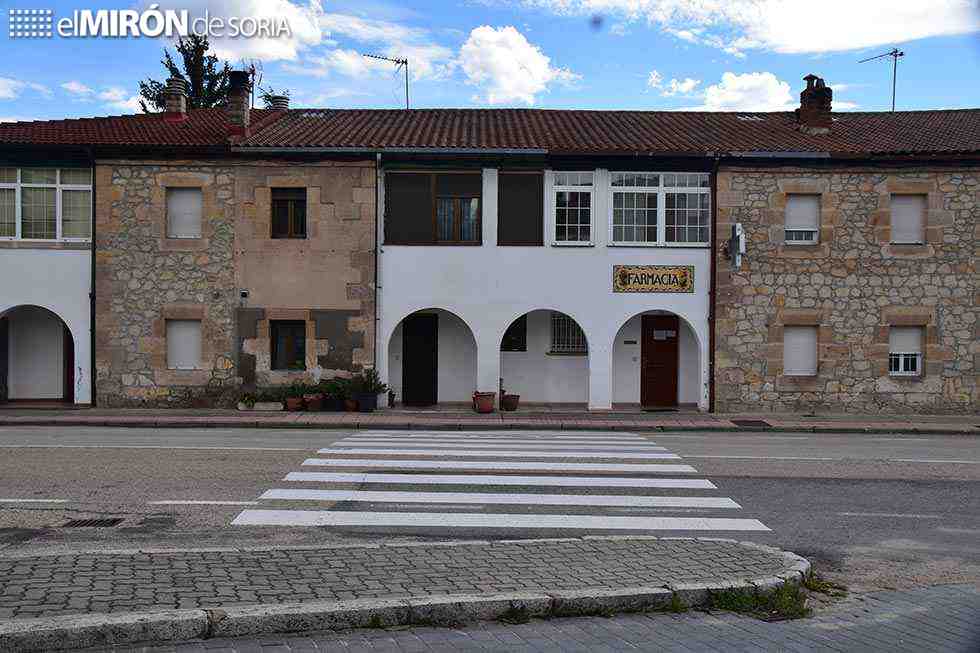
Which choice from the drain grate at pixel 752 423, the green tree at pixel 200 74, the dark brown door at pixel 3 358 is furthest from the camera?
the green tree at pixel 200 74

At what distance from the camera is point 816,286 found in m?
21.2

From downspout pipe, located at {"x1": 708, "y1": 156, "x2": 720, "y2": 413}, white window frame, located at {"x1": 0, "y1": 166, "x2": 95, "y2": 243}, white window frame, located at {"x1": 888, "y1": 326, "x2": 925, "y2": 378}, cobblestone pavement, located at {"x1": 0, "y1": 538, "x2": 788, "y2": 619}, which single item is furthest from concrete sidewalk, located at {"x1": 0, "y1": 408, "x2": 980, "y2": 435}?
cobblestone pavement, located at {"x1": 0, "y1": 538, "x2": 788, "y2": 619}

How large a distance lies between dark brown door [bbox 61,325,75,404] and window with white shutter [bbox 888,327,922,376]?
20.5 m

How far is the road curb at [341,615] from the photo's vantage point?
211 inches

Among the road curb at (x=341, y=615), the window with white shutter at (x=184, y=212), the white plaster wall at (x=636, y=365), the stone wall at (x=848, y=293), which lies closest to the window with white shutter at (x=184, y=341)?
the window with white shutter at (x=184, y=212)

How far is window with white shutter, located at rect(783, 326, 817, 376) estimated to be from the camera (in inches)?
840

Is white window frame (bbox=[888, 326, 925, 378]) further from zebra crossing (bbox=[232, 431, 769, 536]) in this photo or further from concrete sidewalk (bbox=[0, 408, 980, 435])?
zebra crossing (bbox=[232, 431, 769, 536])

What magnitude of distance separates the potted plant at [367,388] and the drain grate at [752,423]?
8.39 metres

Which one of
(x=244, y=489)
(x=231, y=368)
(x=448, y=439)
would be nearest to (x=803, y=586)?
(x=244, y=489)

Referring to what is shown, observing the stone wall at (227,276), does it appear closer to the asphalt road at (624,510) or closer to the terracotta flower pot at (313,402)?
the terracotta flower pot at (313,402)

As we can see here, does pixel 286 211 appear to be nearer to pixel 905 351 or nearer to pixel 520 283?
pixel 520 283

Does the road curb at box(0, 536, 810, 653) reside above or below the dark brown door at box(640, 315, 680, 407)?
below

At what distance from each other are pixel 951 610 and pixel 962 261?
1700 centimetres

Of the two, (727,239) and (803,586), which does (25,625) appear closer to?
(803,586)
